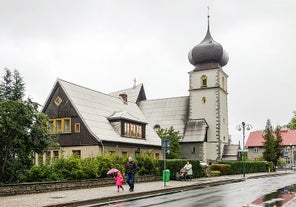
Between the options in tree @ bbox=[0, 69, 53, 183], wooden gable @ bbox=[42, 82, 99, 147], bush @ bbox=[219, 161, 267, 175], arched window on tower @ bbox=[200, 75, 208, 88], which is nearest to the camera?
tree @ bbox=[0, 69, 53, 183]

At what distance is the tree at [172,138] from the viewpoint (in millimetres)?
53000

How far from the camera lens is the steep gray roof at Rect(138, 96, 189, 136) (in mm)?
60781

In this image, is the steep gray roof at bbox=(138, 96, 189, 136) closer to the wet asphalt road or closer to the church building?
the church building

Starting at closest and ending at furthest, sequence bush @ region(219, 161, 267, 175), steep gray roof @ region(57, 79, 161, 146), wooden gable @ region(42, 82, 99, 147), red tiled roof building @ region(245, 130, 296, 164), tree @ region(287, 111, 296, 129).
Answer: wooden gable @ region(42, 82, 99, 147) < steep gray roof @ region(57, 79, 161, 146) < bush @ region(219, 161, 267, 175) < red tiled roof building @ region(245, 130, 296, 164) < tree @ region(287, 111, 296, 129)

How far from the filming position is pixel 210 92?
60281 mm

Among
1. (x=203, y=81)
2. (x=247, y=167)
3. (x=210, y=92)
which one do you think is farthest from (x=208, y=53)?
(x=247, y=167)

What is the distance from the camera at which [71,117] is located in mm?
39188

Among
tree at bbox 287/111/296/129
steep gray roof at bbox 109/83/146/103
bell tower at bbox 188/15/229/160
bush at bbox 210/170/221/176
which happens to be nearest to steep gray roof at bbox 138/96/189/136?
steep gray roof at bbox 109/83/146/103

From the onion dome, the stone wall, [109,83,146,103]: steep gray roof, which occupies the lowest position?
the stone wall

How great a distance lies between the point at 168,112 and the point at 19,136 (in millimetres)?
42748

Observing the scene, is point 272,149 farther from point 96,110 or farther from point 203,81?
point 96,110

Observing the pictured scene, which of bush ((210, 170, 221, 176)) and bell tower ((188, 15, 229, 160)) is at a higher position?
bell tower ((188, 15, 229, 160))

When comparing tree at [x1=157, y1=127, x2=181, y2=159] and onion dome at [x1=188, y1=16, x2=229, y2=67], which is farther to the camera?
onion dome at [x1=188, y1=16, x2=229, y2=67]

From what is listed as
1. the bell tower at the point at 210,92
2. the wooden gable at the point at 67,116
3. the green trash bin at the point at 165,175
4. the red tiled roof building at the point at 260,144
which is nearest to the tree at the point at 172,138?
the bell tower at the point at 210,92
